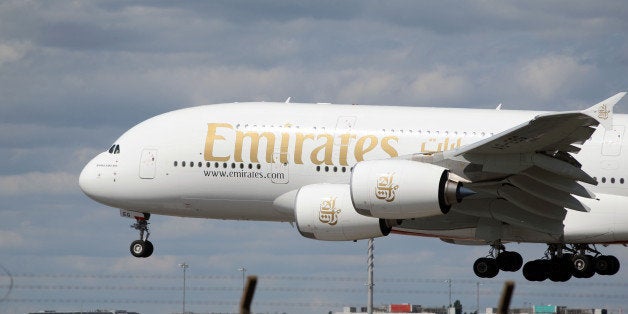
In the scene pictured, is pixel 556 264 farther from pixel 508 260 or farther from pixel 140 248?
pixel 140 248

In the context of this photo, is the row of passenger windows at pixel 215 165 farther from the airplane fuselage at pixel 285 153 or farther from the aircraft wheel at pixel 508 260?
the aircraft wheel at pixel 508 260

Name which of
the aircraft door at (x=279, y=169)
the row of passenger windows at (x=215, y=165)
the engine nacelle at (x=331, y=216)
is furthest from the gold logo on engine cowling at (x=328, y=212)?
the row of passenger windows at (x=215, y=165)

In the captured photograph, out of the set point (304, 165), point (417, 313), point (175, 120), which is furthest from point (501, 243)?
point (417, 313)

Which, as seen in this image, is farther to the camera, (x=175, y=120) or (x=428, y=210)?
(x=175, y=120)

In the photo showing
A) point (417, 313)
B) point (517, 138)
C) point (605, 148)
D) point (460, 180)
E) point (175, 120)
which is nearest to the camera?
point (517, 138)

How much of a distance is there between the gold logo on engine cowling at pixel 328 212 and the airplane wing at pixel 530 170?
3.29m

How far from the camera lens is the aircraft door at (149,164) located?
43.2 m

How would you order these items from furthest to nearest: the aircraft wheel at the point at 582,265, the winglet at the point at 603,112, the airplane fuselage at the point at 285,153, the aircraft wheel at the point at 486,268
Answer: the aircraft wheel at the point at 486,268
the aircraft wheel at the point at 582,265
the airplane fuselage at the point at 285,153
the winglet at the point at 603,112

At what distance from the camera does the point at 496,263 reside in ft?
135

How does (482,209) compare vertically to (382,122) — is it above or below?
below

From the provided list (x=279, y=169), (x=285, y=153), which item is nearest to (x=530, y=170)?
(x=285, y=153)

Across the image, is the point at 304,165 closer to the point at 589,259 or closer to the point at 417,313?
the point at 589,259

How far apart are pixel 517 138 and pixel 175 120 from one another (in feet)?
45.2

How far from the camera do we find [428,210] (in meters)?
36.3
